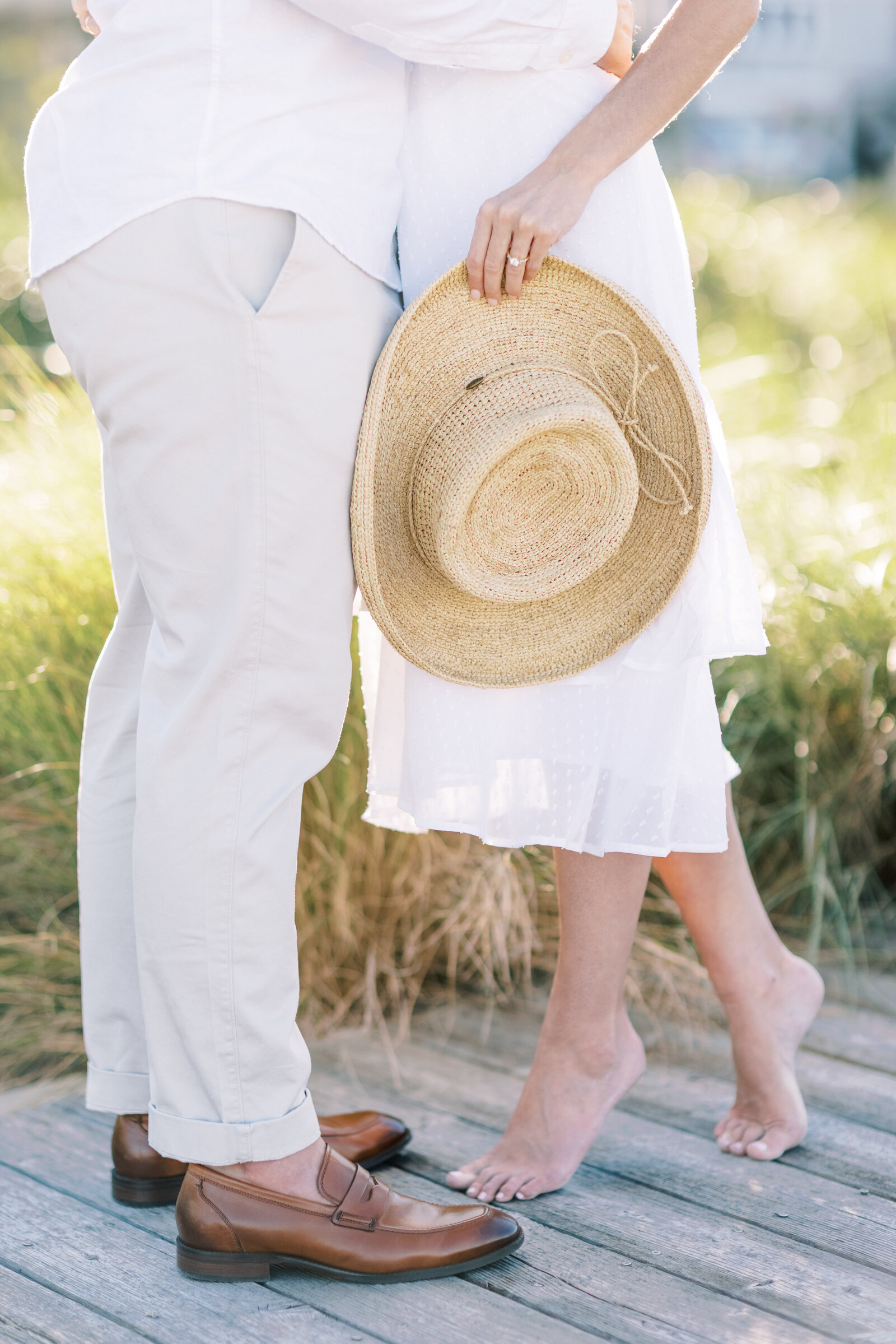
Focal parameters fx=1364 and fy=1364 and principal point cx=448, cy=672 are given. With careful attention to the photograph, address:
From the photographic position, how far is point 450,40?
1315 mm

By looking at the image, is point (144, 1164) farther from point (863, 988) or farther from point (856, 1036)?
point (863, 988)

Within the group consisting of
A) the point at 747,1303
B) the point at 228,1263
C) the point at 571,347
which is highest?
the point at 571,347

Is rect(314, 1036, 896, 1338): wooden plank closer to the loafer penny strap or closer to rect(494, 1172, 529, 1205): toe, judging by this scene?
rect(494, 1172, 529, 1205): toe

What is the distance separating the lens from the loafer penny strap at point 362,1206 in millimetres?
1395

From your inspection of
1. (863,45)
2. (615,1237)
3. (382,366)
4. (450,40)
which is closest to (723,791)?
(615,1237)

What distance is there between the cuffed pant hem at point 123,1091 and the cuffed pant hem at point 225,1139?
7.8 inches

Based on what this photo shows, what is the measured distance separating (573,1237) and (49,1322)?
Answer: 55 cm

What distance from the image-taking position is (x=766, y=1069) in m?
1.73

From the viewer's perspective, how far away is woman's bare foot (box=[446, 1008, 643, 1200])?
1.61m

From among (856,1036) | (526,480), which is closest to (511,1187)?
(856,1036)

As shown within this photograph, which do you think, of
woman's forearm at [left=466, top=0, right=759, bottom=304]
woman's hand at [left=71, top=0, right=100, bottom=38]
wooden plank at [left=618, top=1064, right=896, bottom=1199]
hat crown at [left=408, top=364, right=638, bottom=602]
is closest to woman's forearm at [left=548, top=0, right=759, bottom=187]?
woman's forearm at [left=466, top=0, right=759, bottom=304]

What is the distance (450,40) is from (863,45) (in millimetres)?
19673

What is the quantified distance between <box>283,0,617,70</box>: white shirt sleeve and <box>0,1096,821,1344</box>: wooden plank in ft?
4.05

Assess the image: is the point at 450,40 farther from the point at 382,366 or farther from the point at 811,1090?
the point at 811,1090
